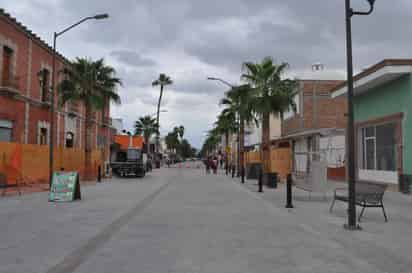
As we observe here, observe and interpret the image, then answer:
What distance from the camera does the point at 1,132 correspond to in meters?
25.2

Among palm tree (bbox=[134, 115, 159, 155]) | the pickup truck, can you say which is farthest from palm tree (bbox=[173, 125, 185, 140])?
the pickup truck

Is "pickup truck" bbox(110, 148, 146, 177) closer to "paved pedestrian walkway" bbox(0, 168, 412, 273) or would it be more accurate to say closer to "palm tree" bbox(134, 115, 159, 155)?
"paved pedestrian walkway" bbox(0, 168, 412, 273)

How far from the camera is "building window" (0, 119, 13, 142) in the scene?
25.2 metres

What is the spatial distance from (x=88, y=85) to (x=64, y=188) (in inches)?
533

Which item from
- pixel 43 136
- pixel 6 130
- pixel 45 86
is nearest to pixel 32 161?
pixel 6 130

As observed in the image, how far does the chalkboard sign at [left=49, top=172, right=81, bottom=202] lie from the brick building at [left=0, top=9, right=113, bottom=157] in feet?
38.8

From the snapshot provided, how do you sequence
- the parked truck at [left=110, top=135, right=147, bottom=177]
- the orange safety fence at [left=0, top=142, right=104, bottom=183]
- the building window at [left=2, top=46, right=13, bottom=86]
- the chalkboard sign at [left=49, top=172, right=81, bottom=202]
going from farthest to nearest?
the parked truck at [left=110, top=135, right=147, bottom=177] < the building window at [left=2, top=46, right=13, bottom=86] < the orange safety fence at [left=0, top=142, right=104, bottom=183] < the chalkboard sign at [left=49, top=172, right=81, bottom=202]

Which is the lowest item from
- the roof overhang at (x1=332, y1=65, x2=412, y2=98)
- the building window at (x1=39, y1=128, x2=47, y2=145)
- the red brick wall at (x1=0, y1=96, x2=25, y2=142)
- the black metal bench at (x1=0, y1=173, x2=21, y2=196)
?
the black metal bench at (x1=0, y1=173, x2=21, y2=196)

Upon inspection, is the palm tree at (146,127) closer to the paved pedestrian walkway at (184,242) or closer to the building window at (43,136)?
the building window at (43,136)

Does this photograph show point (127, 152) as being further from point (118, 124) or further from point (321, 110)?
point (118, 124)

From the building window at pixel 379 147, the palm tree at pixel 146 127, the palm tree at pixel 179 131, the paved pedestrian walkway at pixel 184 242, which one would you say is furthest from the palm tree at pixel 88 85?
the palm tree at pixel 179 131

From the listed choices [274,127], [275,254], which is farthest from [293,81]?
[274,127]

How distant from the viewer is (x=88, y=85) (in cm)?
2750

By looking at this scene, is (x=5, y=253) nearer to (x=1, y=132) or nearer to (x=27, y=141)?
(x=1, y=132)
